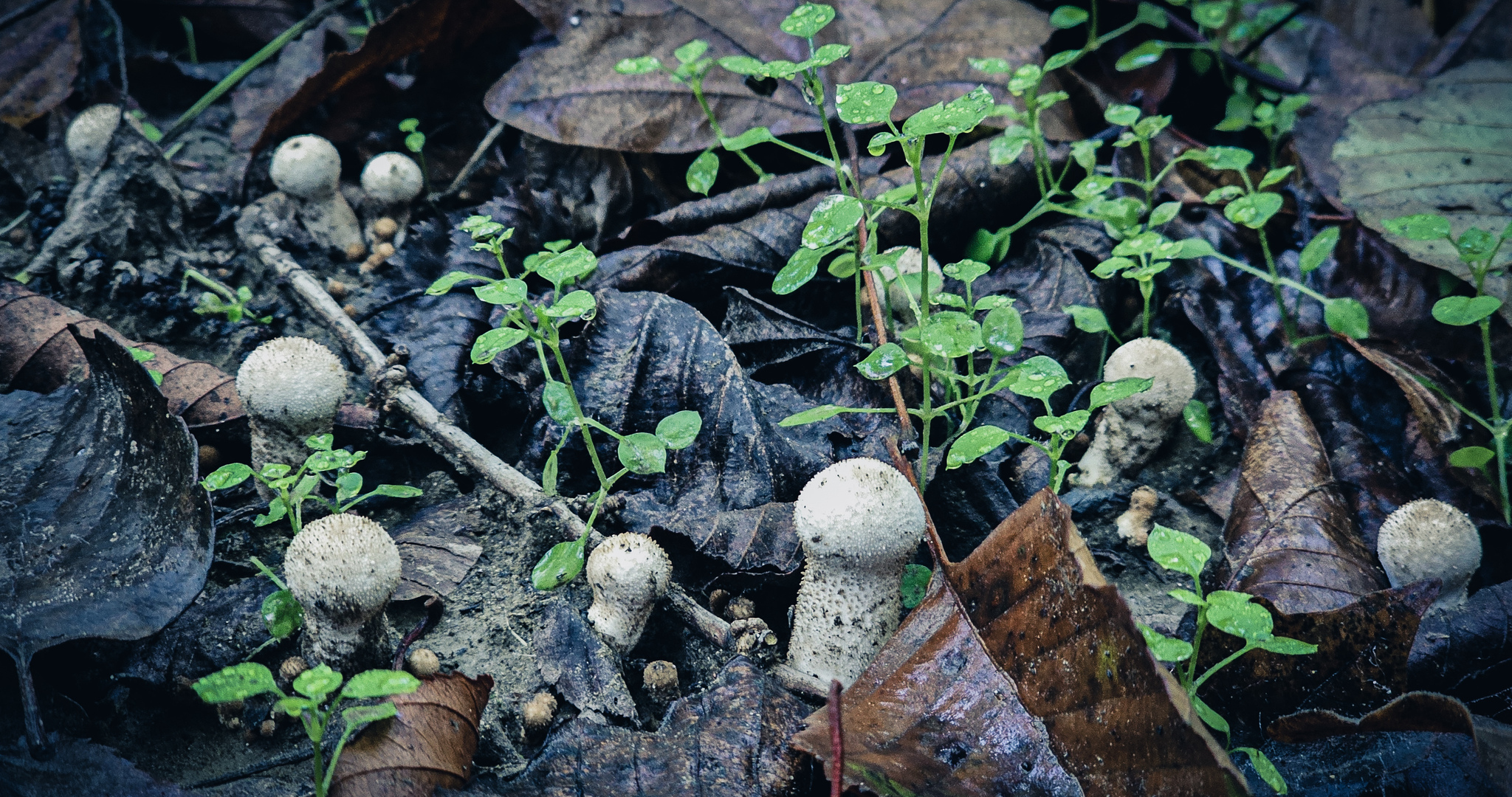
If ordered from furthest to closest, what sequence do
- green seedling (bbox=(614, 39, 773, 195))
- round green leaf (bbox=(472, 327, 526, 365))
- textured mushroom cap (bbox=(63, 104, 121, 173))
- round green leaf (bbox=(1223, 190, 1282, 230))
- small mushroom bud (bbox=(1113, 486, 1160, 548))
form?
textured mushroom cap (bbox=(63, 104, 121, 173)) < green seedling (bbox=(614, 39, 773, 195)) < round green leaf (bbox=(1223, 190, 1282, 230)) < small mushroom bud (bbox=(1113, 486, 1160, 548)) < round green leaf (bbox=(472, 327, 526, 365))

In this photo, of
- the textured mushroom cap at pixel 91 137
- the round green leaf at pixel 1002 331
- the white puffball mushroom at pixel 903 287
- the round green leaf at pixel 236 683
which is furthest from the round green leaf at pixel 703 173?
the textured mushroom cap at pixel 91 137

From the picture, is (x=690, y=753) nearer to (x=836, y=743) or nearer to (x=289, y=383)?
(x=836, y=743)

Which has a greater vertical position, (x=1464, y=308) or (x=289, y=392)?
(x=1464, y=308)

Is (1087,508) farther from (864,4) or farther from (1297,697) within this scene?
(864,4)

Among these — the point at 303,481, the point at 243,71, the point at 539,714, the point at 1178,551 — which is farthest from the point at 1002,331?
the point at 243,71

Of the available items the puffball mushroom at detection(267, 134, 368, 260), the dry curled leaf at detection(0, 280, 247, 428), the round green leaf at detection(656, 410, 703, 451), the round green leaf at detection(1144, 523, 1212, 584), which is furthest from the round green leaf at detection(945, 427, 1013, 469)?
the puffball mushroom at detection(267, 134, 368, 260)

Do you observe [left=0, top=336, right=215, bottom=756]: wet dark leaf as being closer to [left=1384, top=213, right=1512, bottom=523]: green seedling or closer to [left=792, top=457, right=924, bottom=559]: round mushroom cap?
[left=792, top=457, right=924, bottom=559]: round mushroom cap

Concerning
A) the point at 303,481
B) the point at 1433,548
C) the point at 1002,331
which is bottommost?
the point at 303,481
